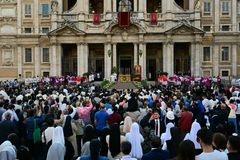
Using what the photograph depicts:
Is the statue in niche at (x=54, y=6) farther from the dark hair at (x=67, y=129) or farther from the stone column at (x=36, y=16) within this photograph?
the dark hair at (x=67, y=129)

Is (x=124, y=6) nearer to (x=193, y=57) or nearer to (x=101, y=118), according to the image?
(x=193, y=57)

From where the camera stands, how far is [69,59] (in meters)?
68.9

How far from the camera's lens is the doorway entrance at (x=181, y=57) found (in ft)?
222

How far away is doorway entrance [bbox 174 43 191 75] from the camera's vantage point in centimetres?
6775

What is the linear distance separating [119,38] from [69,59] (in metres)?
8.86

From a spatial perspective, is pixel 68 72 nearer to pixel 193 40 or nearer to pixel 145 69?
pixel 145 69

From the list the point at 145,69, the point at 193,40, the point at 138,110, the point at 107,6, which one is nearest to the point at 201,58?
the point at 193,40

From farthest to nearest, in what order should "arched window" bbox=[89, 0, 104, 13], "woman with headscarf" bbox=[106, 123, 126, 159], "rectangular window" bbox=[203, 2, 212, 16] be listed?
"arched window" bbox=[89, 0, 104, 13] → "rectangular window" bbox=[203, 2, 212, 16] → "woman with headscarf" bbox=[106, 123, 126, 159]

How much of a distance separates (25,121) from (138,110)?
190 inches

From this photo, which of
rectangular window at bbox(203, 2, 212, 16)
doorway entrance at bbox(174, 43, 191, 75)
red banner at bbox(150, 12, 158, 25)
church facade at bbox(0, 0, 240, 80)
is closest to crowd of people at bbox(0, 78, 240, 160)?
church facade at bbox(0, 0, 240, 80)

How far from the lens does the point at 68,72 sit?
224 ft

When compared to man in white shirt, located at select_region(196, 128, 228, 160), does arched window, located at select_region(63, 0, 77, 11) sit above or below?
above

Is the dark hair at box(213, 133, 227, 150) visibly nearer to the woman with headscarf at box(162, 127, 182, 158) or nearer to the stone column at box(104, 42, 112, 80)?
the woman with headscarf at box(162, 127, 182, 158)

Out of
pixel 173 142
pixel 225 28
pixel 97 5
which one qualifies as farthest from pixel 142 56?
pixel 173 142
